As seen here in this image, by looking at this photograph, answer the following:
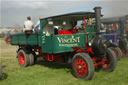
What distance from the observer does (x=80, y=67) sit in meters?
4.71

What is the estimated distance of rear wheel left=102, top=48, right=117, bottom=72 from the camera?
527 cm

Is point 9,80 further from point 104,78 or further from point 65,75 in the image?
point 104,78

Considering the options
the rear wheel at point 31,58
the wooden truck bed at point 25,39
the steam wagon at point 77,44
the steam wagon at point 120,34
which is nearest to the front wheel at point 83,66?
the steam wagon at point 77,44

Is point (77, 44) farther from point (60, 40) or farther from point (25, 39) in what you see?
point (25, 39)

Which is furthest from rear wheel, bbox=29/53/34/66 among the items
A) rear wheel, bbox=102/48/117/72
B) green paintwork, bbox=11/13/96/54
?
rear wheel, bbox=102/48/117/72

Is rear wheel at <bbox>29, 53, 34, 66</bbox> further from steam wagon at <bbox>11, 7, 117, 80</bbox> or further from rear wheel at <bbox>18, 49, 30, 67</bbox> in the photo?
rear wheel at <bbox>18, 49, 30, 67</bbox>

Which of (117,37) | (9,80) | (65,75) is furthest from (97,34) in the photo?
(117,37)

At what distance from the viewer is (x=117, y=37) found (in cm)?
801

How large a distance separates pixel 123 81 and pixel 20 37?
4.55 m

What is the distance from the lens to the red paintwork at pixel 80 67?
4656mm

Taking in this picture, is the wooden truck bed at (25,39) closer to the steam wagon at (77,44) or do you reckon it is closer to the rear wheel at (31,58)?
the steam wagon at (77,44)

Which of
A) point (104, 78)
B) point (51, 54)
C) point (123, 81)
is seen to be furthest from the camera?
point (51, 54)

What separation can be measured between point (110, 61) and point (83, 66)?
1173 mm

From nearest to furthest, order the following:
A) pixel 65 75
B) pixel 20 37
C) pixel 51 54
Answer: pixel 65 75
pixel 51 54
pixel 20 37
